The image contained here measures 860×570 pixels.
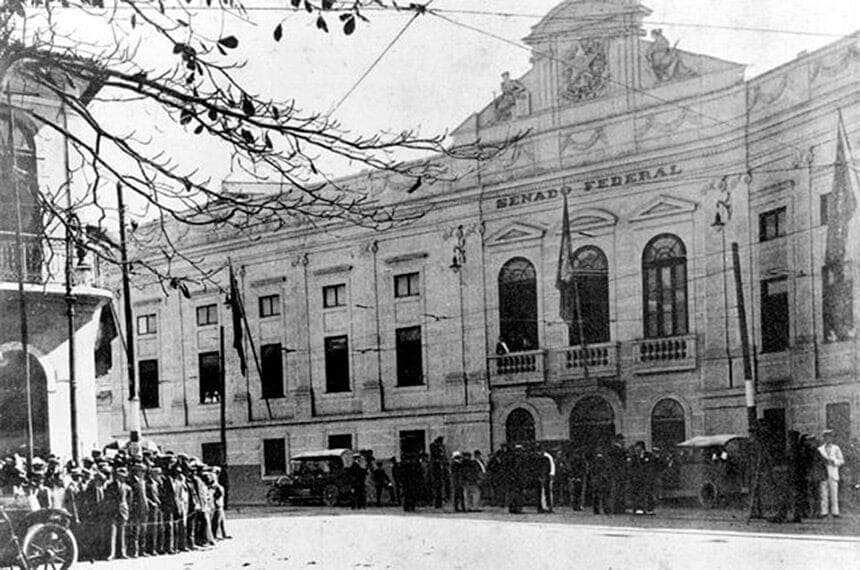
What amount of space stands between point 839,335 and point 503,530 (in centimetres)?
460

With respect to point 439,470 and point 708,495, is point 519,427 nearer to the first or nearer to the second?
point 439,470

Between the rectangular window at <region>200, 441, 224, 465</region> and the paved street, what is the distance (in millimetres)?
992

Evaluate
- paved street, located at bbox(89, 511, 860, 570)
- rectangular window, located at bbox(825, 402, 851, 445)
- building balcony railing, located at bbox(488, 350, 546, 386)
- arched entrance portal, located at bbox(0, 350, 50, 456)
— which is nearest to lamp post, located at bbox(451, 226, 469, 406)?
building balcony railing, located at bbox(488, 350, 546, 386)

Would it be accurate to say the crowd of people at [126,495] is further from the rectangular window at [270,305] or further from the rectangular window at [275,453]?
the rectangular window at [270,305]

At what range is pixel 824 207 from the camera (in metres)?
14.8

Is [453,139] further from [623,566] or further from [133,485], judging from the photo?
[133,485]

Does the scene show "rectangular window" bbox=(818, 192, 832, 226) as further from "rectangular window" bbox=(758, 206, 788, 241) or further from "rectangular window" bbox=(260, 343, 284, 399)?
"rectangular window" bbox=(260, 343, 284, 399)

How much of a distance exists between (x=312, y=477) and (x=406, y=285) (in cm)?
358

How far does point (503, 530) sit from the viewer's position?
48.3 ft

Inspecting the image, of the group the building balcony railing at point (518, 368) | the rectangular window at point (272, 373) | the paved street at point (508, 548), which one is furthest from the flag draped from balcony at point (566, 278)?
the rectangular window at point (272, 373)

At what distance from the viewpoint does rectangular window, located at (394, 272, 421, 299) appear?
13.5 metres

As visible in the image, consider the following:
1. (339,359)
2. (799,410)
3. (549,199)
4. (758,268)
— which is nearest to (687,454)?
(799,410)

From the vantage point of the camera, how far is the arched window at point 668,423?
16.2 m

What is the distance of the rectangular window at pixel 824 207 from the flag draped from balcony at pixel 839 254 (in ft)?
0.23
